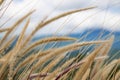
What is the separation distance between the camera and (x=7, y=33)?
1377mm

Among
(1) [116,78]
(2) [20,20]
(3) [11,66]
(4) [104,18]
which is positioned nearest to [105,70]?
(1) [116,78]

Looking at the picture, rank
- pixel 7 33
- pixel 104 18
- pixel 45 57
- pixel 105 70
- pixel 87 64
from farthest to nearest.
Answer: pixel 104 18, pixel 105 70, pixel 7 33, pixel 45 57, pixel 87 64

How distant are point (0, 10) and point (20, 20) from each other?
0.34 feet

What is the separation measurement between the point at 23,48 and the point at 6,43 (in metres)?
0.28

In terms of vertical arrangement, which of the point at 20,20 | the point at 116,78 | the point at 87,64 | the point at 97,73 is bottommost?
the point at 116,78

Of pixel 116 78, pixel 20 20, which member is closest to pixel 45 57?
pixel 20 20

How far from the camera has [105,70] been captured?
1.66 m

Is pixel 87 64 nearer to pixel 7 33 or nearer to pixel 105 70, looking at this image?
pixel 7 33

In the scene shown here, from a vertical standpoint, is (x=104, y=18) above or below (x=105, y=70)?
above

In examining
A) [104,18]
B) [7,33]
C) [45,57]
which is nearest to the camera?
[45,57]

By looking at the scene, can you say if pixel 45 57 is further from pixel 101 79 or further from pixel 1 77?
pixel 101 79

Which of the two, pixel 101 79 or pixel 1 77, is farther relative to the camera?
pixel 101 79

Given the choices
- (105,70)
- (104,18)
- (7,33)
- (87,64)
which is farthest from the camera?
(104,18)

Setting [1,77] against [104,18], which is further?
[104,18]
